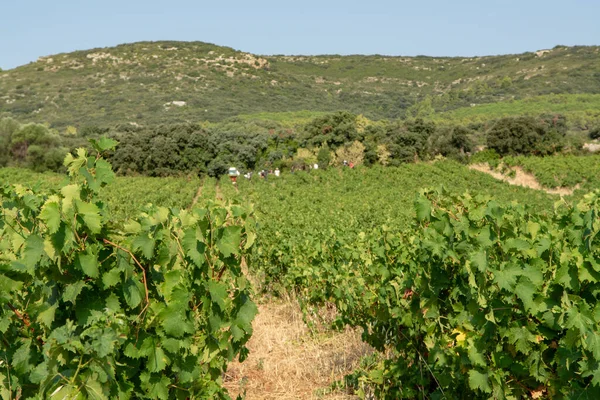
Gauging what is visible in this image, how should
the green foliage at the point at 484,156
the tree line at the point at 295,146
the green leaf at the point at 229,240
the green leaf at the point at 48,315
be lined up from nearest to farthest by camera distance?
the green leaf at the point at 48,315 → the green leaf at the point at 229,240 → the tree line at the point at 295,146 → the green foliage at the point at 484,156

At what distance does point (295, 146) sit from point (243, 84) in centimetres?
8287

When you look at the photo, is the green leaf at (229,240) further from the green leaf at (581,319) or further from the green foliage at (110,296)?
the green leaf at (581,319)

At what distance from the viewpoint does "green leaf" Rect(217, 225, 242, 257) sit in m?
3.32

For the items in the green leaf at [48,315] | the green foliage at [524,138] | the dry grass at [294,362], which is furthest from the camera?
the green foliage at [524,138]

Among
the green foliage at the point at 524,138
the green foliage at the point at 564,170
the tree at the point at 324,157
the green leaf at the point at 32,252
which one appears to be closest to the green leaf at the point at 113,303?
the green leaf at the point at 32,252

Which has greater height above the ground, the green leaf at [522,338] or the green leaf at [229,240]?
the green leaf at [229,240]

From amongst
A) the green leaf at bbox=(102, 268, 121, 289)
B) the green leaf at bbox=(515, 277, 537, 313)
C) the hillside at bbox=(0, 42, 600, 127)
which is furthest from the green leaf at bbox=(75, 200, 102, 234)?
the hillside at bbox=(0, 42, 600, 127)

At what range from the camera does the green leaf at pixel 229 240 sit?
10.9 feet

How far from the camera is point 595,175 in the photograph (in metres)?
36.9

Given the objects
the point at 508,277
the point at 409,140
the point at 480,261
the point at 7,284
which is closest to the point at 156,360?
the point at 7,284

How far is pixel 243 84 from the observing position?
132250mm

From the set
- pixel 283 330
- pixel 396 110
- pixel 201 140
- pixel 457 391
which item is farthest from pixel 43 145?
pixel 396 110

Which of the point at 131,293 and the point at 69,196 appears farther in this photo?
the point at 131,293

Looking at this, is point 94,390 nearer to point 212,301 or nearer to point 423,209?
point 212,301
